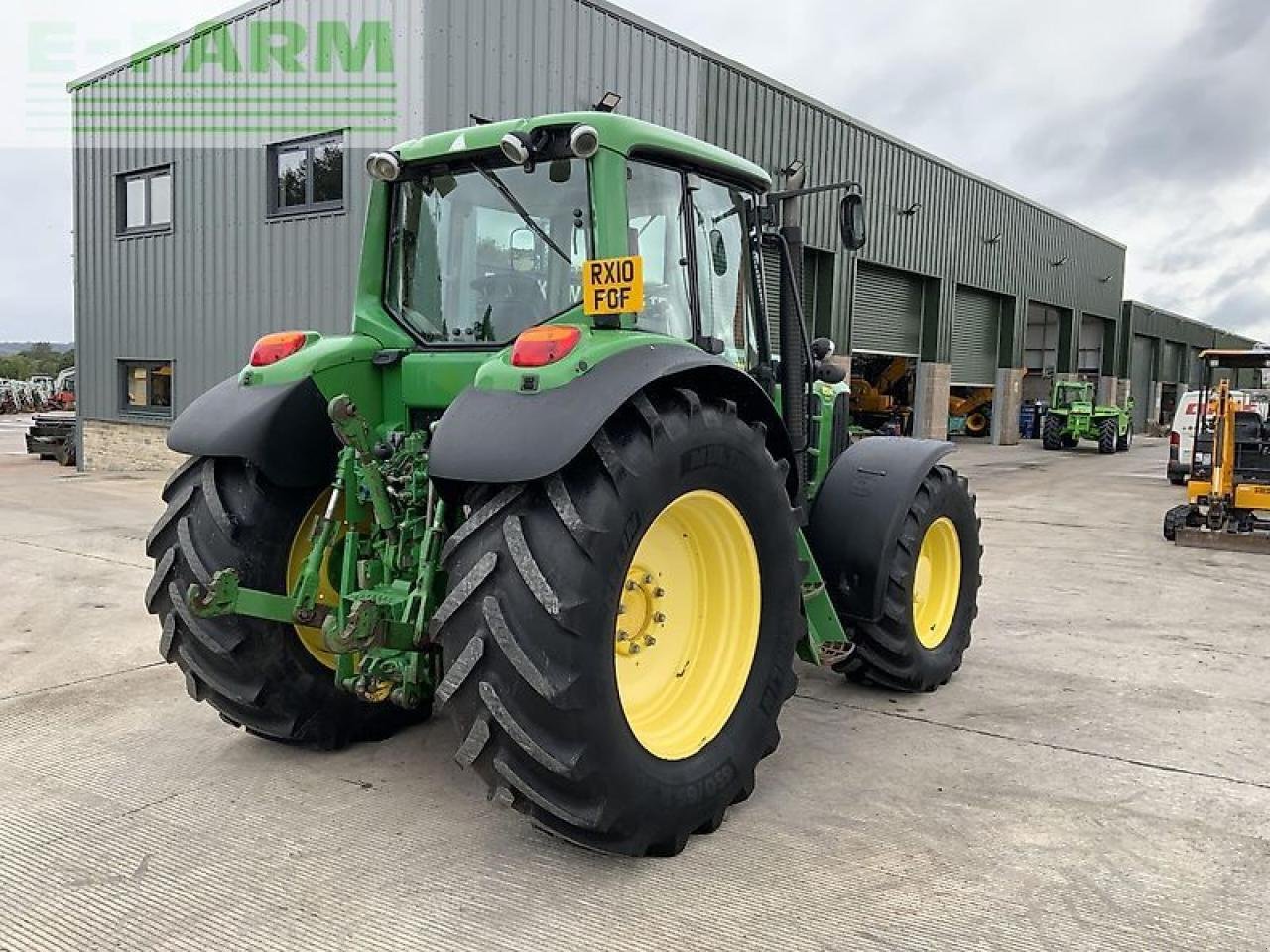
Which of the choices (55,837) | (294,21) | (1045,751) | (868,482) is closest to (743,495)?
(868,482)

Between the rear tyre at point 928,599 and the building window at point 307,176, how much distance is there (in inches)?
371

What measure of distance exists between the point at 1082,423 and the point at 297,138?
20.9 meters

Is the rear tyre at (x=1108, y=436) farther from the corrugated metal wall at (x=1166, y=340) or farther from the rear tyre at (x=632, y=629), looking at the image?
the rear tyre at (x=632, y=629)

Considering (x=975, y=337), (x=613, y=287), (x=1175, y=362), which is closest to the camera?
(x=613, y=287)

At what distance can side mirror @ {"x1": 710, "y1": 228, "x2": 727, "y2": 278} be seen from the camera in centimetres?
401

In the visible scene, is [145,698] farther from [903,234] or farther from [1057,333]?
[1057,333]

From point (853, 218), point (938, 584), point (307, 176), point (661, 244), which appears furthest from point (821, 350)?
point (307, 176)

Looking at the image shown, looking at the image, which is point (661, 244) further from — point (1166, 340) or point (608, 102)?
point (1166, 340)

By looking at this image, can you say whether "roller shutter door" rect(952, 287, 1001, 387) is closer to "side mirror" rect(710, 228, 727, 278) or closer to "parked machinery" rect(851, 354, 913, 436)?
"parked machinery" rect(851, 354, 913, 436)

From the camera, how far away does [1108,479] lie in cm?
1844

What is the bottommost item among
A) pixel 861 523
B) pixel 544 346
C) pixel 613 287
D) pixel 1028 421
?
pixel 861 523

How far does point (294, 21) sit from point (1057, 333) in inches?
1054

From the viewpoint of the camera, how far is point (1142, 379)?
136 feet

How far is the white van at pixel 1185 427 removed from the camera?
1638 cm
